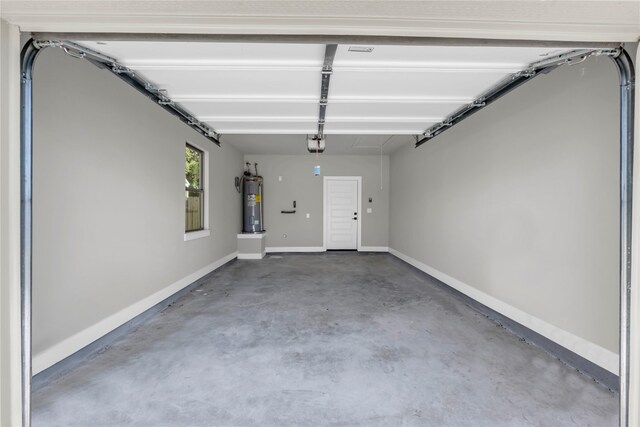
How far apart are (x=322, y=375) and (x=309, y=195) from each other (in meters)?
5.53

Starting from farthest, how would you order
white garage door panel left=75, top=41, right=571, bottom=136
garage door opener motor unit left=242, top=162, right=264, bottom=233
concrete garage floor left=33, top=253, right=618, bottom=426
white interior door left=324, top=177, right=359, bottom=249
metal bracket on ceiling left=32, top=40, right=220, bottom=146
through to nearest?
1. white interior door left=324, top=177, right=359, bottom=249
2. garage door opener motor unit left=242, top=162, right=264, bottom=233
3. white garage door panel left=75, top=41, right=571, bottom=136
4. metal bracket on ceiling left=32, top=40, right=220, bottom=146
5. concrete garage floor left=33, top=253, right=618, bottom=426

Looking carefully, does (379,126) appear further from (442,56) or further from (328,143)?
(328,143)

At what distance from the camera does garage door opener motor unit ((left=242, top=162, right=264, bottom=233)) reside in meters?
6.41

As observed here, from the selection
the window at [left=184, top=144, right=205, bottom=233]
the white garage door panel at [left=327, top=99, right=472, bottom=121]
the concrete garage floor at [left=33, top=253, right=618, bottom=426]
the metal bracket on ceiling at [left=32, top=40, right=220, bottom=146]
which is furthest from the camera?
the window at [left=184, top=144, right=205, bottom=233]

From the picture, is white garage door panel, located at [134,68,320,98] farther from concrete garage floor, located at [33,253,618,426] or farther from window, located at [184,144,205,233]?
concrete garage floor, located at [33,253,618,426]

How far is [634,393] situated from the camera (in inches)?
45.3

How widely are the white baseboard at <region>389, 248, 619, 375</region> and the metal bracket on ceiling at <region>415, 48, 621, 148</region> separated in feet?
6.15

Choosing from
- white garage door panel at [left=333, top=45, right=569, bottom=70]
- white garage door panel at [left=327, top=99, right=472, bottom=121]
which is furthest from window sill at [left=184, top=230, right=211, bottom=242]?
white garage door panel at [left=333, top=45, right=569, bottom=70]

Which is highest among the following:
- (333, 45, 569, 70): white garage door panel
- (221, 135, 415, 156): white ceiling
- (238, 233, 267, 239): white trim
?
(221, 135, 415, 156): white ceiling

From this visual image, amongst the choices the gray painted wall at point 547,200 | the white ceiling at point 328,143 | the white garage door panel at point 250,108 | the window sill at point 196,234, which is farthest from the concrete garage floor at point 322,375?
the white ceiling at point 328,143

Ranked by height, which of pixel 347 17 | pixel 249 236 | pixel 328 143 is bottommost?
pixel 249 236

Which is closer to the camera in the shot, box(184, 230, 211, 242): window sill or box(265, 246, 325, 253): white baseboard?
box(184, 230, 211, 242): window sill

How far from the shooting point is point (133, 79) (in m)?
2.52

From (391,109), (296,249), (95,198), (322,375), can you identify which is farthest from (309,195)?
(322,375)
